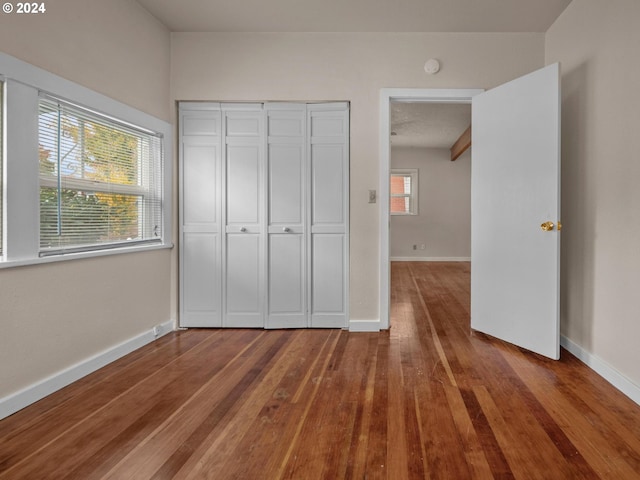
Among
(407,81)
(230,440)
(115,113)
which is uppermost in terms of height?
(407,81)

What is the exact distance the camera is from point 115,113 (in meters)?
2.51

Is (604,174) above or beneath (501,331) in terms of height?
above

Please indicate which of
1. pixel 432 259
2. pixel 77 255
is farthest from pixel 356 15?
pixel 432 259

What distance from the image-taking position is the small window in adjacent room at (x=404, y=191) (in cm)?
858

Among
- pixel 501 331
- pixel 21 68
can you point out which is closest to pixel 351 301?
pixel 501 331

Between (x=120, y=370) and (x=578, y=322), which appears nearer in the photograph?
(x=120, y=370)

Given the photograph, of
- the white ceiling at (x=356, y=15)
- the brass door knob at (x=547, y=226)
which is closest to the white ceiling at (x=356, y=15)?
the white ceiling at (x=356, y=15)

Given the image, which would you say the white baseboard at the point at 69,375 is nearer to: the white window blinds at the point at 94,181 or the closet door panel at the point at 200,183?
the white window blinds at the point at 94,181

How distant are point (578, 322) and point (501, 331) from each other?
0.51 m

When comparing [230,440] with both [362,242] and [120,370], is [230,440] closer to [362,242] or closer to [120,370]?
[120,370]

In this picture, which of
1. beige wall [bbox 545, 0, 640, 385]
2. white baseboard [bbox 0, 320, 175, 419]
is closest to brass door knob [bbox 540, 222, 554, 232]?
beige wall [bbox 545, 0, 640, 385]

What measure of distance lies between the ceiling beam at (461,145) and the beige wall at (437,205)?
0.98 feet

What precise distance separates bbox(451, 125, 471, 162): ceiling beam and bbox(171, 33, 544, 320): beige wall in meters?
3.49
